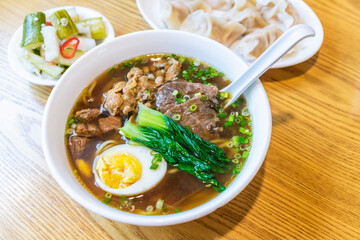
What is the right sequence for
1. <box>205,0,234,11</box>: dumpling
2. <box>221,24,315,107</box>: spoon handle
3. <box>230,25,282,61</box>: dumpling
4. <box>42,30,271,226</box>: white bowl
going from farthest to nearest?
<box>205,0,234,11</box>: dumpling < <box>230,25,282,61</box>: dumpling < <box>221,24,315,107</box>: spoon handle < <box>42,30,271,226</box>: white bowl

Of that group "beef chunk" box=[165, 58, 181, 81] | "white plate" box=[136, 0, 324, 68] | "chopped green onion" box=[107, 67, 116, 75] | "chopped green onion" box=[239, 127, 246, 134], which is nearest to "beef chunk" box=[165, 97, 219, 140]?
"chopped green onion" box=[239, 127, 246, 134]

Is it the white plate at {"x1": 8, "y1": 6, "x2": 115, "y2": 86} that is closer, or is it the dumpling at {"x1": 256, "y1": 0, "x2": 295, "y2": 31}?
the white plate at {"x1": 8, "y1": 6, "x2": 115, "y2": 86}

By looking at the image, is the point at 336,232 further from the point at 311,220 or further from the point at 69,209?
the point at 69,209

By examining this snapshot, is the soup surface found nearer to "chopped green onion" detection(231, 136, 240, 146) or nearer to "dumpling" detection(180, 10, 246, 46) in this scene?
"chopped green onion" detection(231, 136, 240, 146)

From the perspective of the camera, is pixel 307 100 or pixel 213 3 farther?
pixel 213 3

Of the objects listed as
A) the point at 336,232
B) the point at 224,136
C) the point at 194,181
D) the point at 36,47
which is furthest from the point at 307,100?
the point at 36,47

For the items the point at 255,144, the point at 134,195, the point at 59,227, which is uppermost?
the point at 255,144
